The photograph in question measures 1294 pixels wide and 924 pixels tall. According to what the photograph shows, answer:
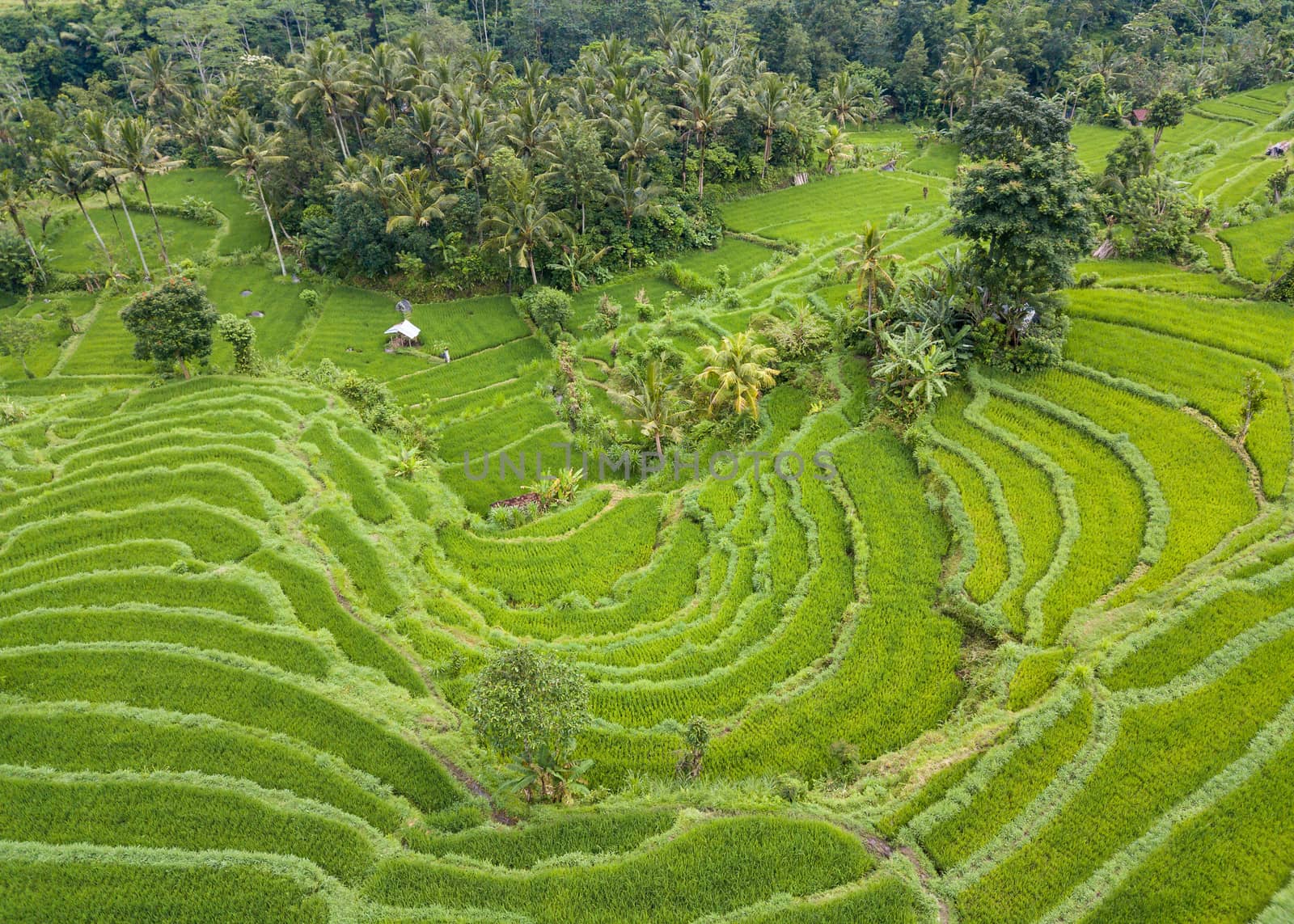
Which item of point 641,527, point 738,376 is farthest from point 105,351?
point 738,376

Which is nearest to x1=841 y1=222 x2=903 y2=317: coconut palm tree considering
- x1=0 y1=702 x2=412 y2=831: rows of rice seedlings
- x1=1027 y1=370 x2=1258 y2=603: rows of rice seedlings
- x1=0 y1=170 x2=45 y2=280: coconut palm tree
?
x1=1027 y1=370 x2=1258 y2=603: rows of rice seedlings

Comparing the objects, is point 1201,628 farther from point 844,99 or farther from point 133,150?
point 844,99

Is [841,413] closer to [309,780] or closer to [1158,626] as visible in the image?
[1158,626]

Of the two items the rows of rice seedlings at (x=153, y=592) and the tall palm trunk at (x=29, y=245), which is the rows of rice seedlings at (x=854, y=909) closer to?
the rows of rice seedlings at (x=153, y=592)

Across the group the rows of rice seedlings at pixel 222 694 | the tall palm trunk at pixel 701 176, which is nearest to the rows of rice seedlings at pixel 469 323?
the tall palm trunk at pixel 701 176

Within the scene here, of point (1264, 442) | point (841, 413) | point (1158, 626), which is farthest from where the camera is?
point (841, 413)

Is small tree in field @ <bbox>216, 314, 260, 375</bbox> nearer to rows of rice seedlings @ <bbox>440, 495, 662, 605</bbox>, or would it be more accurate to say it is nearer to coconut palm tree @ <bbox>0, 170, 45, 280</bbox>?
rows of rice seedlings @ <bbox>440, 495, 662, 605</bbox>

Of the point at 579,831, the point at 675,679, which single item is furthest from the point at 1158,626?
the point at 579,831

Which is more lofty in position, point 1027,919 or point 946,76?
point 946,76
